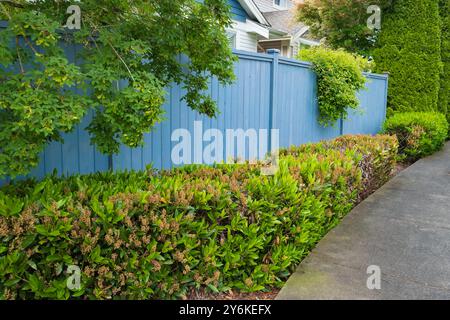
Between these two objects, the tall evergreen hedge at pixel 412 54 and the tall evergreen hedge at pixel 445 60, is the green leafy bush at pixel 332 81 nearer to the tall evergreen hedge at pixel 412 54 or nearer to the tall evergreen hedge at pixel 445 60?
the tall evergreen hedge at pixel 412 54

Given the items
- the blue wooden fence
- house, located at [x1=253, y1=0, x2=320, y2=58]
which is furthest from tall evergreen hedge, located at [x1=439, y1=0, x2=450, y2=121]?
house, located at [x1=253, y1=0, x2=320, y2=58]

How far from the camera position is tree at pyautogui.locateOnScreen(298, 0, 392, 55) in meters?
12.7

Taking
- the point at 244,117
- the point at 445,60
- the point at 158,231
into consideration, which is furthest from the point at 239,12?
the point at 158,231

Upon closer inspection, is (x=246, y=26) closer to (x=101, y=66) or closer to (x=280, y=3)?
(x=280, y=3)

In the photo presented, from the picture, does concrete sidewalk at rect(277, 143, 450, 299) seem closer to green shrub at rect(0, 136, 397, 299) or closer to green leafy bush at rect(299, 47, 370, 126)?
green shrub at rect(0, 136, 397, 299)

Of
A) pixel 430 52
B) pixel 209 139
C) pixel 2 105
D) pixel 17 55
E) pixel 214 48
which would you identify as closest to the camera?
pixel 2 105

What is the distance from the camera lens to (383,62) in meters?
12.2

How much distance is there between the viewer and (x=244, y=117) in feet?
20.5

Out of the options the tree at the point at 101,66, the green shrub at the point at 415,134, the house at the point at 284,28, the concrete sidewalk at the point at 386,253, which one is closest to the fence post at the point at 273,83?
the concrete sidewalk at the point at 386,253

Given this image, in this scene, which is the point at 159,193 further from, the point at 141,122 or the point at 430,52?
the point at 430,52

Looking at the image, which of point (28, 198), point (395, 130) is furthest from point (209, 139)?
point (395, 130)

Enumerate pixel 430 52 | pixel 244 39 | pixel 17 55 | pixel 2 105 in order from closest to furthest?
pixel 2 105 → pixel 17 55 → pixel 430 52 → pixel 244 39

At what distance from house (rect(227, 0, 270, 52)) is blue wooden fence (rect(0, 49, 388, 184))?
407 cm

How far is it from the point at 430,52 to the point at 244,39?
17.2 ft
